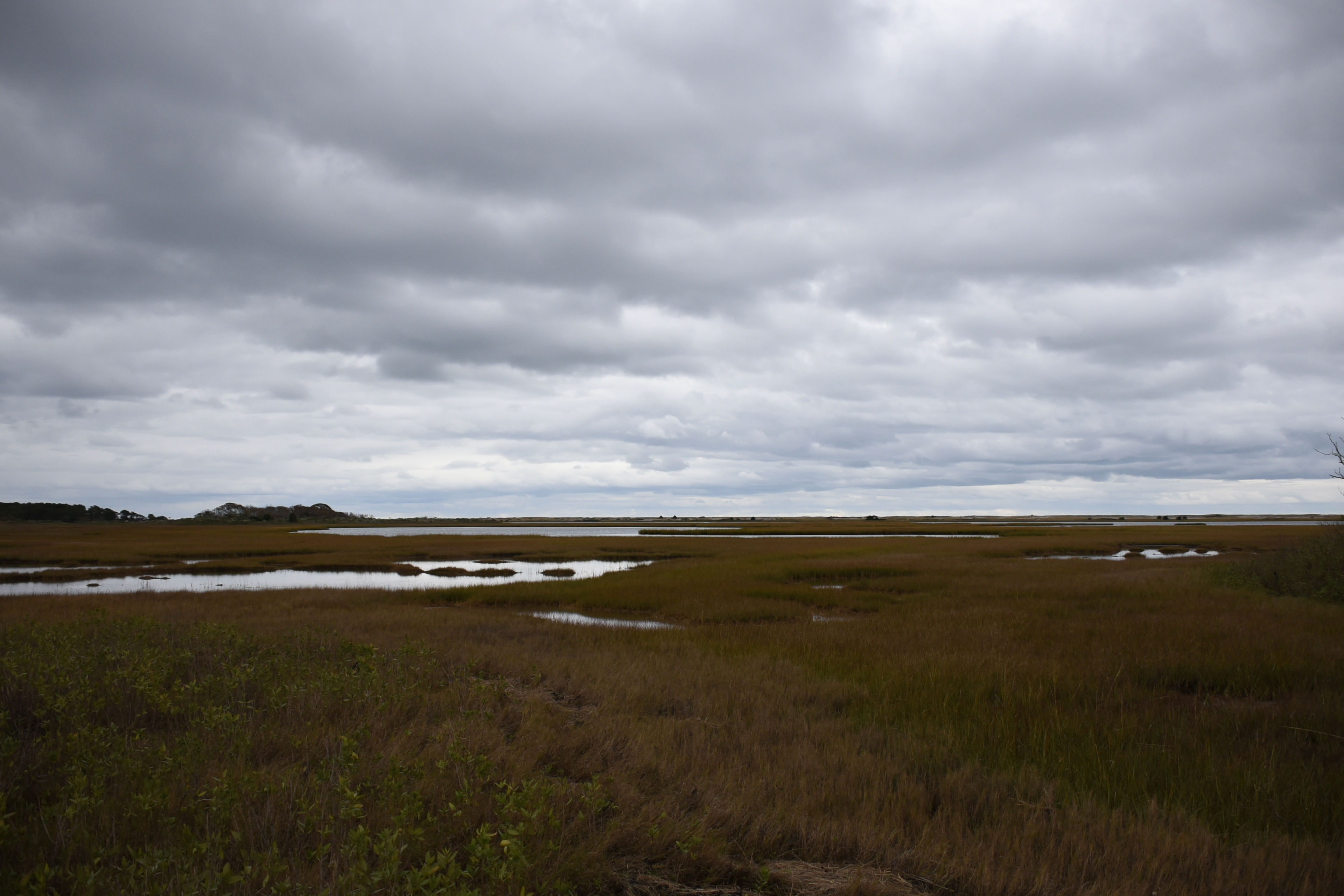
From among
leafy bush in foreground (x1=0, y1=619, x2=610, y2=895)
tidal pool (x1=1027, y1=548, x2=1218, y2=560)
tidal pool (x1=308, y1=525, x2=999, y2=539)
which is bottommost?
tidal pool (x1=308, y1=525, x2=999, y2=539)

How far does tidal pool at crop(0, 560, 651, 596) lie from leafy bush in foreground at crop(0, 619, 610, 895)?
1904 centimetres

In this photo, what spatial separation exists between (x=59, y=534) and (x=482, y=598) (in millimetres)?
76891

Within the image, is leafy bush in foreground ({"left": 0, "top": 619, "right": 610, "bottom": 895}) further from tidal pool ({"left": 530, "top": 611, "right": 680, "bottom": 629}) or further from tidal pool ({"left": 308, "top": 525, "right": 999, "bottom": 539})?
tidal pool ({"left": 308, "top": 525, "right": 999, "bottom": 539})

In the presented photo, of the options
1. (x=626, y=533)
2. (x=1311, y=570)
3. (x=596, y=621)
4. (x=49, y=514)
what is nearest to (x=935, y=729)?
(x=596, y=621)

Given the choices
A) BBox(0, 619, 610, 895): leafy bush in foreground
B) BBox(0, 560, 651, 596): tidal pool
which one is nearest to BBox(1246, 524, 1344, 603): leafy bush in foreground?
BBox(0, 619, 610, 895): leafy bush in foreground

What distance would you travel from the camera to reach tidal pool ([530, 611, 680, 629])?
1755 cm

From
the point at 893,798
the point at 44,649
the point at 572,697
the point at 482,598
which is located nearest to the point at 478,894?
the point at 893,798

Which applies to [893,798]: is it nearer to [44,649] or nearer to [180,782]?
[180,782]

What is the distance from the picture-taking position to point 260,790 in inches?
193

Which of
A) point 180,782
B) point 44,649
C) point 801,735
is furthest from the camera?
point 44,649

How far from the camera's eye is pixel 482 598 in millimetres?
23672

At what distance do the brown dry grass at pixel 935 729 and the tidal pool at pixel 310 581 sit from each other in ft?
18.5

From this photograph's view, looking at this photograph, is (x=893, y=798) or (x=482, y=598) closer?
(x=893, y=798)

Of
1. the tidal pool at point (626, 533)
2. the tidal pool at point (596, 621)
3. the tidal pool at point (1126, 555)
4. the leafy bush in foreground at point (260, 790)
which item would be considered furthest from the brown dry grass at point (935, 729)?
the tidal pool at point (626, 533)
